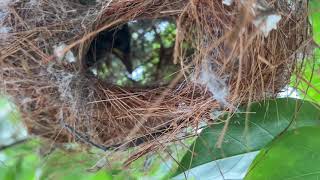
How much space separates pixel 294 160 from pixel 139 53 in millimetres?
819

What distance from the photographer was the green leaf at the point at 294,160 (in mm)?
854

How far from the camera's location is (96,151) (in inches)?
50.6

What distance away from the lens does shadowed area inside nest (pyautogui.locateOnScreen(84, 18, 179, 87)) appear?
4.69ft

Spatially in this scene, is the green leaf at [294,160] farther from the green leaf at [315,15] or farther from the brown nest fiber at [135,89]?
the green leaf at [315,15]

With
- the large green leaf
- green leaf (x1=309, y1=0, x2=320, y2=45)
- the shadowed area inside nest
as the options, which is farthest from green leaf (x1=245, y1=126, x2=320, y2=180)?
the shadowed area inside nest

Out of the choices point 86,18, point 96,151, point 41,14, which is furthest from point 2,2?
point 96,151

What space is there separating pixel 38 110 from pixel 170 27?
0.45 metres

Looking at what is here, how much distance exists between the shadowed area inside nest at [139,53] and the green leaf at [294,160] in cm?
55

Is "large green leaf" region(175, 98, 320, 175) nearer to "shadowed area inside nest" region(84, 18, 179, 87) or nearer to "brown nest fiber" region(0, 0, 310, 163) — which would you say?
"brown nest fiber" region(0, 0, 310, 163)

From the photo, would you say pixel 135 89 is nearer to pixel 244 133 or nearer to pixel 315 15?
pixel 244 133

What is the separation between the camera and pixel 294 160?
33.9 inches

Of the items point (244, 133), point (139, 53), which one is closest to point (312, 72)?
point (244, 133)

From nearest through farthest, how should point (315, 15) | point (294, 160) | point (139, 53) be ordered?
point (294, 160) < point (315, 15) < point (139, 53)

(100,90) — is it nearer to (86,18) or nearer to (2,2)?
(86,18)
